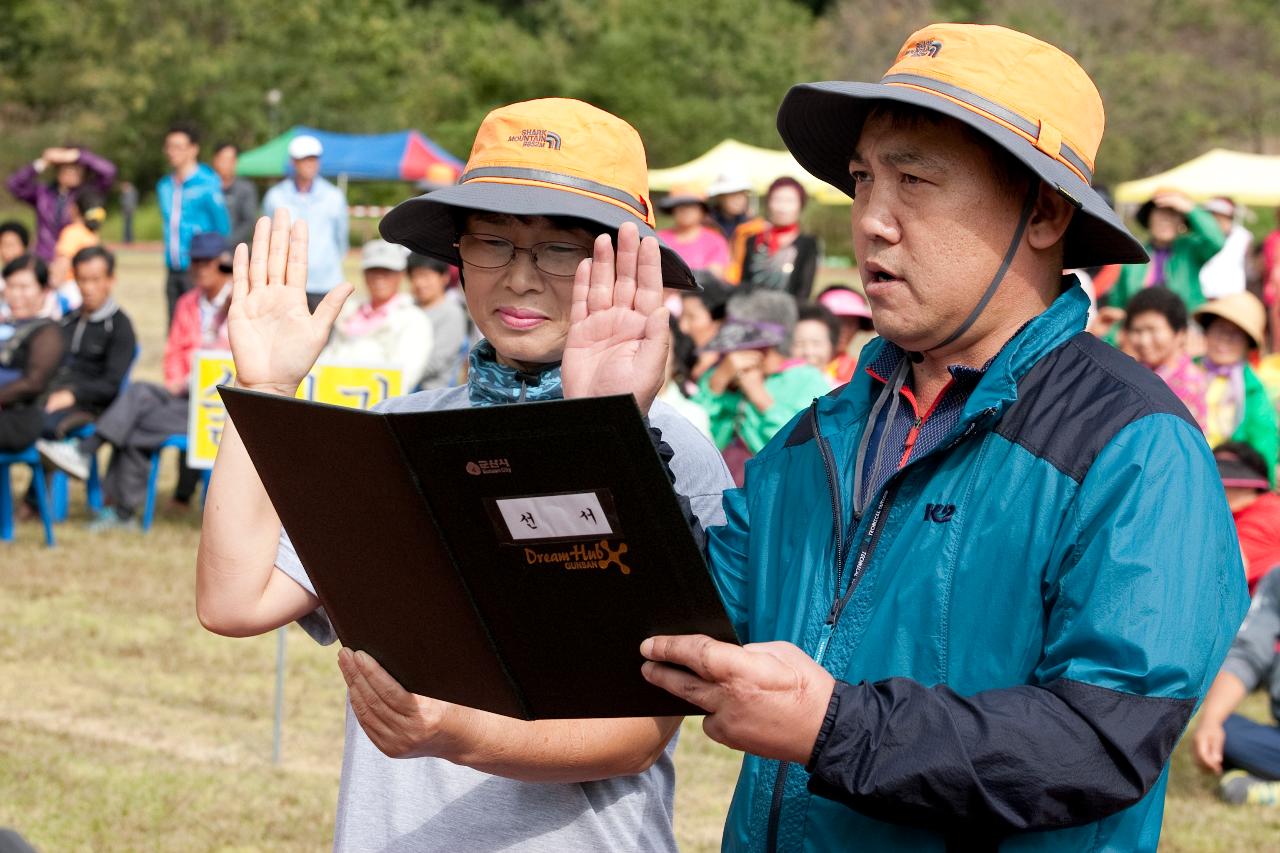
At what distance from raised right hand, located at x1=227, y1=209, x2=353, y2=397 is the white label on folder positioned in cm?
78

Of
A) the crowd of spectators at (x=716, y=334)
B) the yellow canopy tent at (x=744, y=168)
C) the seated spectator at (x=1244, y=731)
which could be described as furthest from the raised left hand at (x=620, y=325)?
the yellow canopy tent at (x=744, y=168)

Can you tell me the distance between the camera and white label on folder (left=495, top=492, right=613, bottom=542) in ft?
5.30

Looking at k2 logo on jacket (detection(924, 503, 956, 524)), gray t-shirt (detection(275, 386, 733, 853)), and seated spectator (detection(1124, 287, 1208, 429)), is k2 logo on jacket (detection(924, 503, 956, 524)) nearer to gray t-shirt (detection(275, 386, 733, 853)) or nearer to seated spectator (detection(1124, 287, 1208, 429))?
gray t-shirt (detection(275, 386, 733, 853))

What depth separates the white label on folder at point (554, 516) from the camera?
1615 millimetres

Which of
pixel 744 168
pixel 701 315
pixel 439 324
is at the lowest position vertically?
pixel 744 168

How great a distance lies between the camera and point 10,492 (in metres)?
9.30

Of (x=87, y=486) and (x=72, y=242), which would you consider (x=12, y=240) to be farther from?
(x=87, y=486)

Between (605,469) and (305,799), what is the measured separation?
4.18 m

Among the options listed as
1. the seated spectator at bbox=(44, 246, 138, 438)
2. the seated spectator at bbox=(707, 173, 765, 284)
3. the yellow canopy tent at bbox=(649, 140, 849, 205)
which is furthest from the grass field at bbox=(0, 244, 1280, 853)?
the yellow canopy tent at bbox=(649, 140, 849, 205)

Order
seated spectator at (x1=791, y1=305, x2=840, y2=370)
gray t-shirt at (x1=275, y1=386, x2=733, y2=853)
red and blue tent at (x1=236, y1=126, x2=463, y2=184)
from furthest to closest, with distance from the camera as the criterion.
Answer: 1. red and blue tent at (x1=236, y1=126, x2=463, y2=184)
2. seated spectator at (x1=791, y1=305, x2=840, y2=370)
3. gray t-shirt at (x1=275, y1=386, x2=733, y2=853)

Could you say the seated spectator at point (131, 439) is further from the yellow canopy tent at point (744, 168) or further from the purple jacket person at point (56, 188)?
the yellow canopy tent at point (744, 168)

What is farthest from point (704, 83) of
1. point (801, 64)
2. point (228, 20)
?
point (228, 20)

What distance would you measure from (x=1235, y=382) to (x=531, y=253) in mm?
5763

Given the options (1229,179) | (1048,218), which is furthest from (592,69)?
(1048,218)
